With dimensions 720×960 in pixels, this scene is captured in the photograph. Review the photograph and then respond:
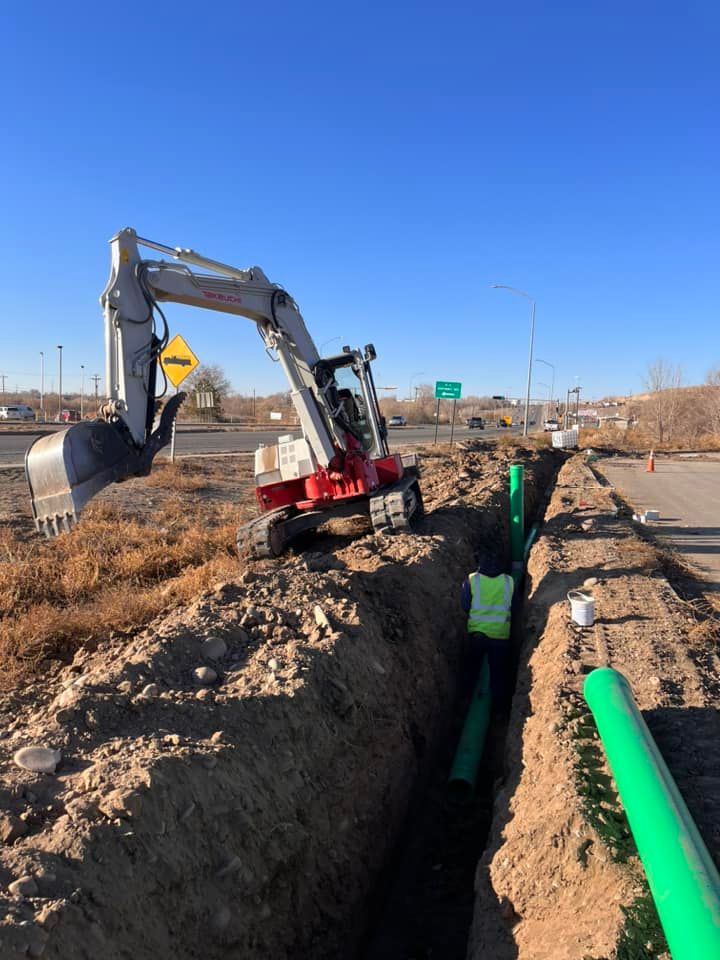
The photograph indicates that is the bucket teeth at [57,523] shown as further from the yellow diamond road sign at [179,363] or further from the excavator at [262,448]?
the yellow diamond road sign at [179,363]

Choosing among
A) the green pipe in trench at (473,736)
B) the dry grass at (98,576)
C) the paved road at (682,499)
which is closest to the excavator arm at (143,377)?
the dry grass at (98,576)

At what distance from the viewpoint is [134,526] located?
10.4 metres

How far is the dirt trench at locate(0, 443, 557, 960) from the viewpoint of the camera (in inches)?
122

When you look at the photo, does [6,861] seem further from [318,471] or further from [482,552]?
[482,552]

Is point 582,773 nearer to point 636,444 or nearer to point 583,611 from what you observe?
point 583,611

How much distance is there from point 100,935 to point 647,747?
2624mm

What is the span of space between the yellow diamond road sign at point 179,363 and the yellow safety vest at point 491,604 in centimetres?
775

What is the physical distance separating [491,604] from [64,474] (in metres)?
4.40

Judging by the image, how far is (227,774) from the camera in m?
3.96

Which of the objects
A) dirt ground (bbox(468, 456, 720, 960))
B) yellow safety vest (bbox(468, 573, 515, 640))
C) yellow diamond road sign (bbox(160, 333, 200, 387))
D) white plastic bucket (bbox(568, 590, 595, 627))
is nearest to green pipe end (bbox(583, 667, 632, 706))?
dirt ground (bbox(468, 456, 720, 960))

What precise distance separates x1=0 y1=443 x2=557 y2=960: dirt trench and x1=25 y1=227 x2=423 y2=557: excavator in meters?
1.56

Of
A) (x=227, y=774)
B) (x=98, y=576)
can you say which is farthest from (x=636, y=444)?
(x=227, y=774)

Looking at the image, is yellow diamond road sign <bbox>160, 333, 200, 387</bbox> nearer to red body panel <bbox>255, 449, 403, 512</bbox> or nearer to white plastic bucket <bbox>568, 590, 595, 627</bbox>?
red body panel <bbox>255, 449, 403, 512</bbox>

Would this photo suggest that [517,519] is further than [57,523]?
Yes
